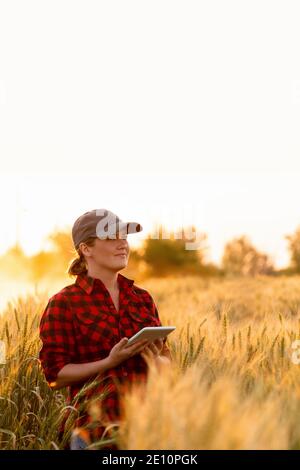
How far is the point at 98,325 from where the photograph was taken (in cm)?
339

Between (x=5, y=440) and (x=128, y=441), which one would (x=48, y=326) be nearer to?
(x=5, y=440)

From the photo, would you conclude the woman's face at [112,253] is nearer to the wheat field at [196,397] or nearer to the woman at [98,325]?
the woman at [98,325]

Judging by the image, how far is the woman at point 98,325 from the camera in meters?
3.25

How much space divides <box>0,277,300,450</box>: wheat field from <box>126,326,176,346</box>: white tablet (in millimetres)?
163

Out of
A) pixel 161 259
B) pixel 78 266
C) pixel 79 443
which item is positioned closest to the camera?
pixel 79 443

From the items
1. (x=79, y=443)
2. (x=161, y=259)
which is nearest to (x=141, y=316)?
(x=79, y=443)

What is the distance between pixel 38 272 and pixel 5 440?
1982 centimetres

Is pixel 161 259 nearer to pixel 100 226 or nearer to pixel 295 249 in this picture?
pixel 295 249

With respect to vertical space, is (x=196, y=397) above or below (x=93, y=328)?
below

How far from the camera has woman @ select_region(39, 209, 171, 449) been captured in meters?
3.25

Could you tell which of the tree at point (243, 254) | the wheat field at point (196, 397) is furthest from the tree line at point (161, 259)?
the wheat field at point (196, 397)

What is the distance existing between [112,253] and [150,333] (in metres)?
0.50

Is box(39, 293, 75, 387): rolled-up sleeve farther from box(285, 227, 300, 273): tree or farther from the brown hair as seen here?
box(285, 227, 300, 273): tree

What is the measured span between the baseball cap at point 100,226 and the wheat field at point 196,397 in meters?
0.61
